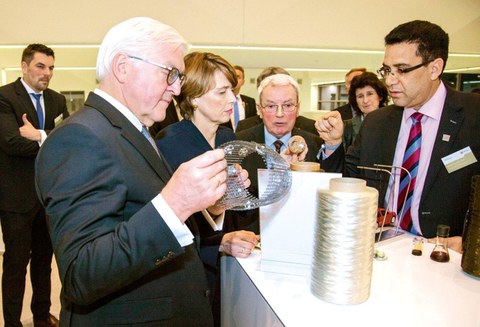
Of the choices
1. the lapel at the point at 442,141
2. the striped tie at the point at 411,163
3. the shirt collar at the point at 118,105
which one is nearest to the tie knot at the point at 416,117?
the striped tie at the point at 411,163

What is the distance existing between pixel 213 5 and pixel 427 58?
2816 millimetres

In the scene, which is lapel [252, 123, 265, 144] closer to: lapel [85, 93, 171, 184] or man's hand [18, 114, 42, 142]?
lapel [85, 93, 171, 184]

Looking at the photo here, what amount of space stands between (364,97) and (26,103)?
274 cm

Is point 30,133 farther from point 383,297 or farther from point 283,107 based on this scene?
point 383,297

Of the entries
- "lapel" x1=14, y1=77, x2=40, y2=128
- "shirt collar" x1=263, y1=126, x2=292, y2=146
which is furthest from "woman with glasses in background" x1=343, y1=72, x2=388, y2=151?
"lapel" x1=14, y1=77, x2=40, y2=128

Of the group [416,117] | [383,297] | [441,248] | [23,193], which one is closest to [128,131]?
[383,297]

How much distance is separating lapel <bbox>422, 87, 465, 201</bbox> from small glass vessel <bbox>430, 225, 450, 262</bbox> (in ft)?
1.65

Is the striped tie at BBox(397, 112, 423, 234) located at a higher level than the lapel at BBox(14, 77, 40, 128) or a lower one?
lower

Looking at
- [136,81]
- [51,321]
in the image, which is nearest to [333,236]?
[136,81]

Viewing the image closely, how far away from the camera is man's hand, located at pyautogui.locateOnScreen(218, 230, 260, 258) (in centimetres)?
133

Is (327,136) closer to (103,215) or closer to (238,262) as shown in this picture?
(238,262)

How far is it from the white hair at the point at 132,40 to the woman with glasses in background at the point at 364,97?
238 centimetres

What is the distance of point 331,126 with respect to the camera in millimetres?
1654

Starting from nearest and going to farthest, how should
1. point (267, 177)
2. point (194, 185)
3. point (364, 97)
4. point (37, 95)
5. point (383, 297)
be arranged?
1. point (194, 185)
2. point (383, 297)
3. point (267, 177)
4. point (37, 95)
5. point (364, 97)
